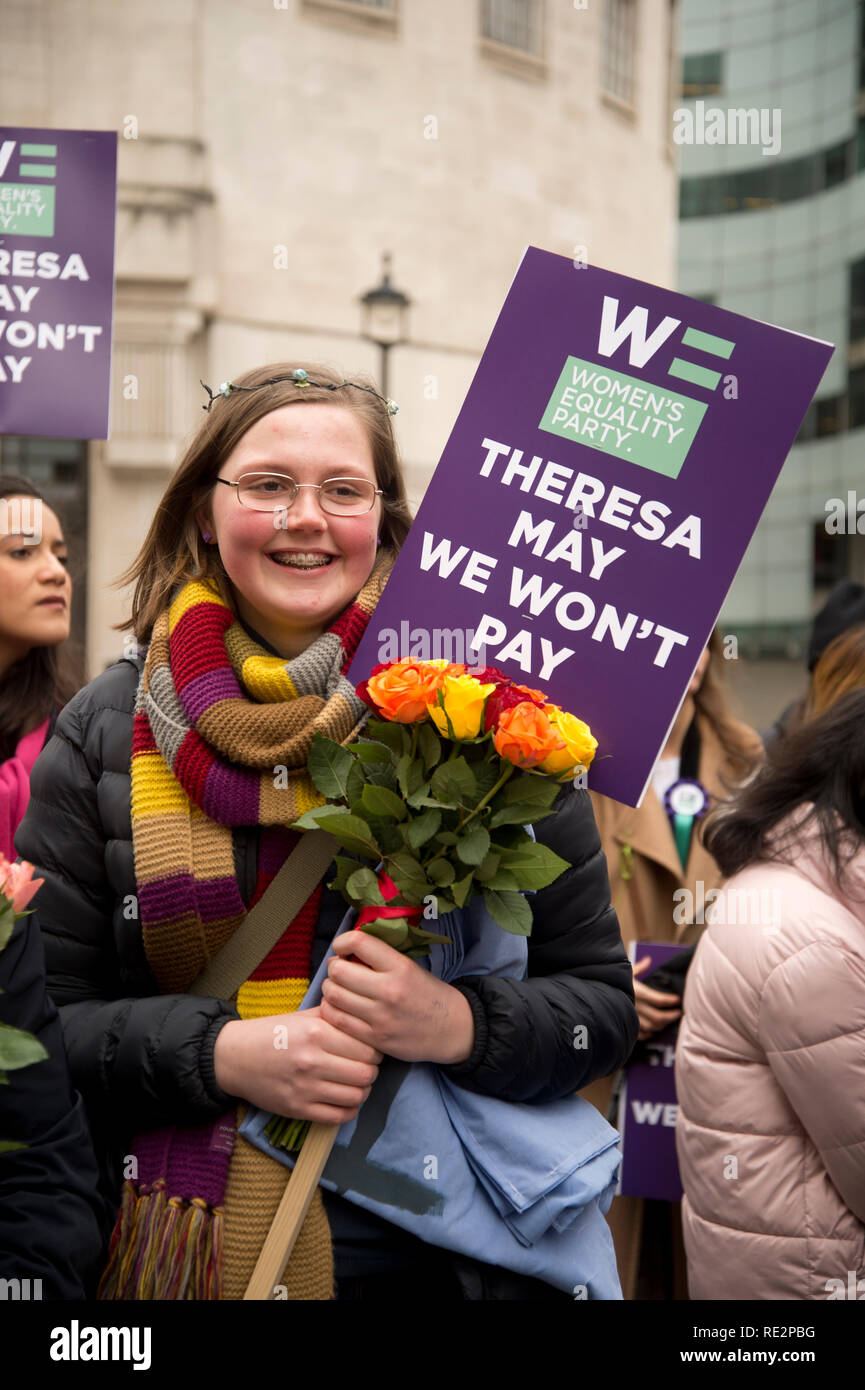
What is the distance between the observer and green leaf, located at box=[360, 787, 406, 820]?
1.87 meters

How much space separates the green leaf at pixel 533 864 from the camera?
1865mm

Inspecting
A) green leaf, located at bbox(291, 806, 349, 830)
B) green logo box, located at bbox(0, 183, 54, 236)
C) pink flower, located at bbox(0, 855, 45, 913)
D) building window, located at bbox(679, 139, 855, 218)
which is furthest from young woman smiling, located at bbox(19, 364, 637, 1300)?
building window, located at bbox(679, 139, 855, 218)

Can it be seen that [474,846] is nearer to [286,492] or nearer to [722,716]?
[286,492]

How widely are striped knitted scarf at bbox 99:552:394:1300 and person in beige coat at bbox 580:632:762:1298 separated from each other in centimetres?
156

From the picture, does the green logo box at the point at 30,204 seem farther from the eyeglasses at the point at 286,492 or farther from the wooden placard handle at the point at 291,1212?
the wooden placard handle at the point at 291,1212

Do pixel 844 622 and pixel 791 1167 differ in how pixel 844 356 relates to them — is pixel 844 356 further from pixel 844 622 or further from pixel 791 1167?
pixel 791 1167

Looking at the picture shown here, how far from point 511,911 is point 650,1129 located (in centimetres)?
169

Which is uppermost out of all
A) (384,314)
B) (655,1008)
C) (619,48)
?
(619,48)

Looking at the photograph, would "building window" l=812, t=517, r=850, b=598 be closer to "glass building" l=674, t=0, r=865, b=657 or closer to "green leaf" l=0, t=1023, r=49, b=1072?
"glass building" l=674, t=0, r=865, b=657

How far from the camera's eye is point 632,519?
227 cm

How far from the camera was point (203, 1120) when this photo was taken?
1944mm

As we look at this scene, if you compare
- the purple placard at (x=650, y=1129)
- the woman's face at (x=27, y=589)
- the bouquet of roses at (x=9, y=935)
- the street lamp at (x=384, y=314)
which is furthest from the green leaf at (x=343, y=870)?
the street lamp at (x=384, y=314)

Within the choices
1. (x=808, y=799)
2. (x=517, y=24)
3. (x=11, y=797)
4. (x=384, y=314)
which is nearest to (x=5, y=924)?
(x=808, y=799)

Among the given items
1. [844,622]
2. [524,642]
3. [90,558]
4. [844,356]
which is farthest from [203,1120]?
[844,356]
